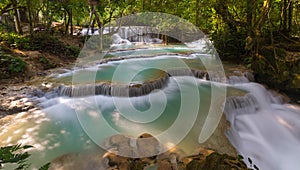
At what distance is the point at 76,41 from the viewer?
1375 cm

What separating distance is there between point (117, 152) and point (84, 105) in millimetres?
2836

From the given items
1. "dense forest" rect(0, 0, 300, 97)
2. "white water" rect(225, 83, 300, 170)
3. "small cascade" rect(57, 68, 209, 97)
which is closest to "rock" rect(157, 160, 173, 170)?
"white water" rect(225, 83, 300, 170)

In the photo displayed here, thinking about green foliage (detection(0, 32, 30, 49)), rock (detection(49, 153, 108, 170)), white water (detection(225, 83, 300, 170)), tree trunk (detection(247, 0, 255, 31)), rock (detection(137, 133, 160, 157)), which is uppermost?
tree trunk (detection(247, 0, 255, 31))

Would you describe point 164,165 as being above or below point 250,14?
below

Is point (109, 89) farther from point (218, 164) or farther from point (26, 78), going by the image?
point (218, 164)

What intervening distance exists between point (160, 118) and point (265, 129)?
276 centimetres

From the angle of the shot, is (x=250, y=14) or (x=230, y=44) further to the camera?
(x=230, y=44)

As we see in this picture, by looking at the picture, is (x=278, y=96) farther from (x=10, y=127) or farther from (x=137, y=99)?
(x=10, y=127)

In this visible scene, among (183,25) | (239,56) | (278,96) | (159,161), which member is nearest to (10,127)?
(159,161)

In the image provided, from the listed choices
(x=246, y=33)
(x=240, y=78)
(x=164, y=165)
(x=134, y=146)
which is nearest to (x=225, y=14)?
(x=246, y=33)

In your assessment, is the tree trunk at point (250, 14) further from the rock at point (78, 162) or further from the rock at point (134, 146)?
the rock at point (78, 162)

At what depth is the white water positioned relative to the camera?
15.9 feet

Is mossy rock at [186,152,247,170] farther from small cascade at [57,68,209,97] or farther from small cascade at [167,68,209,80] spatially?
small cascade at [167,68,209,80]

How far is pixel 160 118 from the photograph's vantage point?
5629 mm
